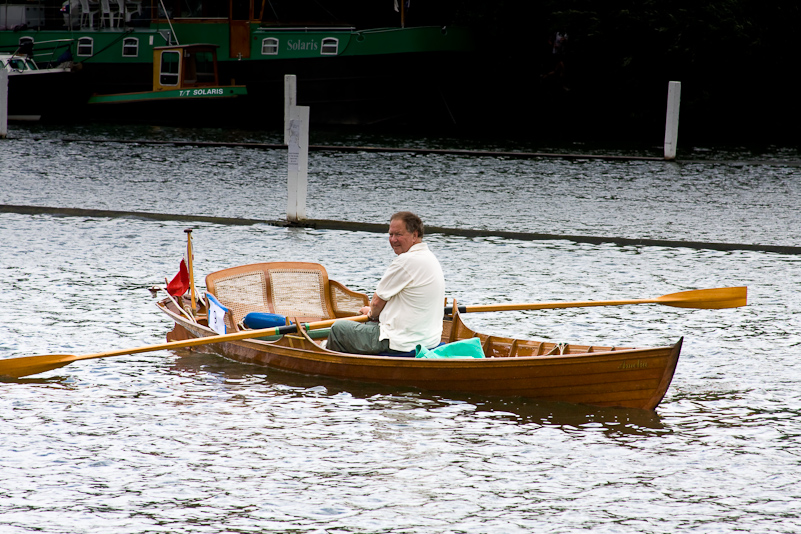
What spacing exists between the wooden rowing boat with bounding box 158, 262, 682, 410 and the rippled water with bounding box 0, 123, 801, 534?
10cm

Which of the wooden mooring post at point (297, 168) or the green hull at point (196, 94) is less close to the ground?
the green hull at point (196, 94)

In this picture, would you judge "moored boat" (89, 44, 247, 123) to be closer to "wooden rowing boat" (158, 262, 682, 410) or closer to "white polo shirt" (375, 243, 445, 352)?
"wooden rowing boat" (158, 262, 682, 410)

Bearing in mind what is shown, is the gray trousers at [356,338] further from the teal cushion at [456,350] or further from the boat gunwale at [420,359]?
the teal cushion at [456,350]

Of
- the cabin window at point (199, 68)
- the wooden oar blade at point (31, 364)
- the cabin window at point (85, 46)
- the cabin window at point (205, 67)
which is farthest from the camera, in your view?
the cabin window at point (85, 46)

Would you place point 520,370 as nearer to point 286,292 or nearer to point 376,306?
point 376,306

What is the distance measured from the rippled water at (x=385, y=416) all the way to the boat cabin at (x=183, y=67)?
18.1 meters

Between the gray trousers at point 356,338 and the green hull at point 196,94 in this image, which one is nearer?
the gray trousers at point 356,338

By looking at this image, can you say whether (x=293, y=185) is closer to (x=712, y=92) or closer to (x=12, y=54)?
(x=712, y=92)

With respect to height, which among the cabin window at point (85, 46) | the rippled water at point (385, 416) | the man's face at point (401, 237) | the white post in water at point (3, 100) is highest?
the cabin window at point (85, 46)

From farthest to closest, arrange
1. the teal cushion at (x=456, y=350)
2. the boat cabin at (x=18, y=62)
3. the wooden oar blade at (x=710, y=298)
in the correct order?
the boat cabin at (x=18, y=62) → the wooden oar blade at (x=710, y=298) → the teal cushion at (x=456, y=350)

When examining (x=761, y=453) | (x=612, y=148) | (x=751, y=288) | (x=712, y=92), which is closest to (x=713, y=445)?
(x=761, y=453)

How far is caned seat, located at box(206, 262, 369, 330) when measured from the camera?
9.02 metres

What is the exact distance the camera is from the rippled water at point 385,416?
213 inches

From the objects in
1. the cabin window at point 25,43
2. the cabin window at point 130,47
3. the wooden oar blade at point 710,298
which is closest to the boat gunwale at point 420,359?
the wooden oar blade at point 710,298
